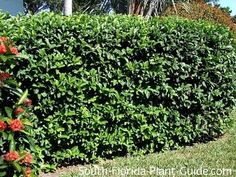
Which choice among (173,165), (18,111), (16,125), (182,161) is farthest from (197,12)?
(16,125)

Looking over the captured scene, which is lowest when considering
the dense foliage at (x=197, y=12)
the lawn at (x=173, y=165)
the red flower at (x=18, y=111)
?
the lawn at (x=173, y=165)

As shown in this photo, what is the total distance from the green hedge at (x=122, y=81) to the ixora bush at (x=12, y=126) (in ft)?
3.32

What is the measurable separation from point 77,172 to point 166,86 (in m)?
1.73

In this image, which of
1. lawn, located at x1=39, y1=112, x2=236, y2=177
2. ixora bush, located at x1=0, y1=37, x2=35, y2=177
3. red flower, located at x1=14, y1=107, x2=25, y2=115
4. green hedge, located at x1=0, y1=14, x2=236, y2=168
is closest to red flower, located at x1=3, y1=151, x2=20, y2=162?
ixora bush, located at x1=0, y1=37, x2=35, y2=177

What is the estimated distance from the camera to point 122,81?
5766 millimetres

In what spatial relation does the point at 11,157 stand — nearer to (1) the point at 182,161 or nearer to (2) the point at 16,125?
(2) the point at 16,125

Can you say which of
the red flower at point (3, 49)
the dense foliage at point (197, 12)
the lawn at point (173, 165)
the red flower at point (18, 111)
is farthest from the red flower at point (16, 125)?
the dense foliage at point (197, 12)

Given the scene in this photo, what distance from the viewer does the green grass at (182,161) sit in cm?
545

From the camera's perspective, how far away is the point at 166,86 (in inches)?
242

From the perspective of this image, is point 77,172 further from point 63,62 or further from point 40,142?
point 63,62

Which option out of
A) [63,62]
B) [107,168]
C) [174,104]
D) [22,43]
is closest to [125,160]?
[107,168]

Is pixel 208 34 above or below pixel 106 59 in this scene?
above

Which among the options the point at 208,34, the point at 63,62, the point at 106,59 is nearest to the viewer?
the point at 63,62

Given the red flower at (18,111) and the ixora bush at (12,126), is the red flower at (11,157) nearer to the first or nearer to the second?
the ixora bush at (12,126)
